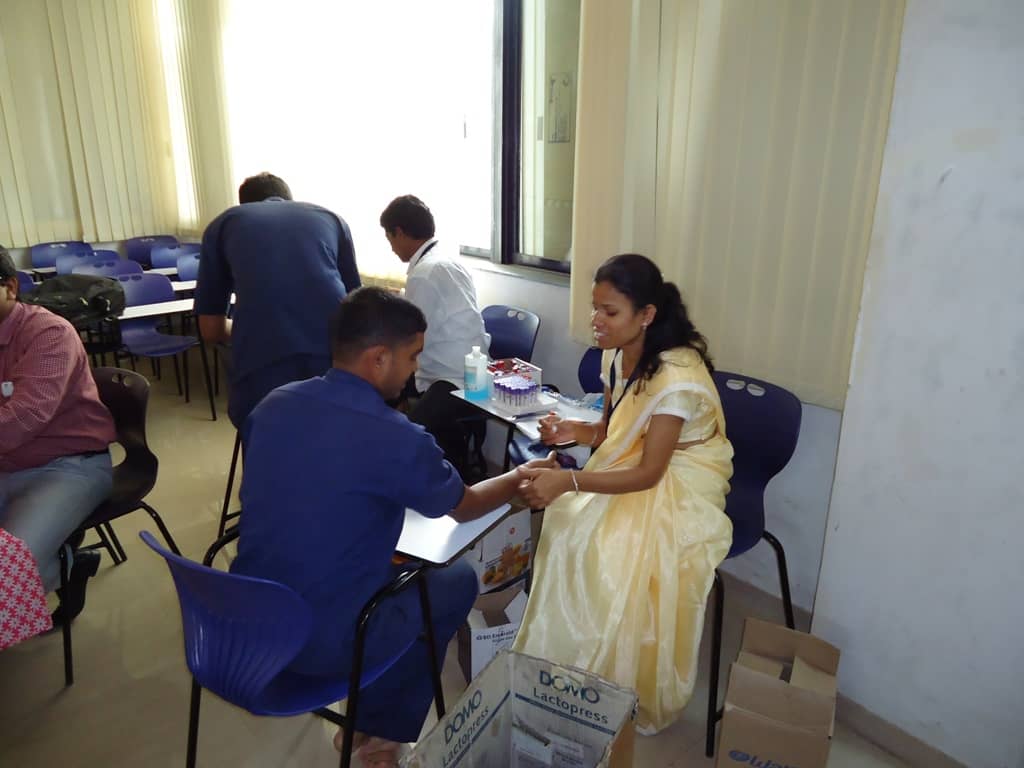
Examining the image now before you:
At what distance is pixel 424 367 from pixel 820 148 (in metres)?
1.69

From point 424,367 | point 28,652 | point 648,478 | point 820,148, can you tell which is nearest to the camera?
point 648,478

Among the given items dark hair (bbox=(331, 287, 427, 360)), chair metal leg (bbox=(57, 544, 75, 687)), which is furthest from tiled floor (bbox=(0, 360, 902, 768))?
dark hair (bbox=(331, 287, 427, 360))

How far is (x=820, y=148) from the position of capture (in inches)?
77.9

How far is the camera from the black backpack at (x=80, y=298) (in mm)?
3951

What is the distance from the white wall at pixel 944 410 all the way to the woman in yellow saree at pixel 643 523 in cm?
39

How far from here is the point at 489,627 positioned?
199 cm

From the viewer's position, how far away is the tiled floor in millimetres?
1828

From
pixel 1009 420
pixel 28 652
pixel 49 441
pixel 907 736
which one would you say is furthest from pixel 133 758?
pixel 1009 420

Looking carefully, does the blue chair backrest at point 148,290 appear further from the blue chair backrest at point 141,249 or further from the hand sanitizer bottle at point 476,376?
the hand sanitizer bottle at point 476,376

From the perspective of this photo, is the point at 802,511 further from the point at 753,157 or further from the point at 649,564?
the point at 753,157

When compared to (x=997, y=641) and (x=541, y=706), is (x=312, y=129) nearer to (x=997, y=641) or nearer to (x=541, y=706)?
(x=541, y=706)

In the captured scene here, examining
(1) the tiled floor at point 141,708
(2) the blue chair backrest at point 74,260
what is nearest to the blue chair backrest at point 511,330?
(1) the tiled floor at point 141,708

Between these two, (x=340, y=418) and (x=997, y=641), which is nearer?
(x=340, y=418)

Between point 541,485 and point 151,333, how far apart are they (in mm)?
3921
